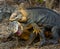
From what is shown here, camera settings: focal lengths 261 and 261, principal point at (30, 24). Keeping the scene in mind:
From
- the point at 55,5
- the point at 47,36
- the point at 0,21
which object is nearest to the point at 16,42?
the point at 47,36

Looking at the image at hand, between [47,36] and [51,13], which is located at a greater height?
[51,13]

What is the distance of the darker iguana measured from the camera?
3.83 meters

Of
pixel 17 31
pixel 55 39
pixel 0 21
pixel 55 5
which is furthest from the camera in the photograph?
pixel 55 5

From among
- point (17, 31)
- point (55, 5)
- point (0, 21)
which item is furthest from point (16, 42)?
point (55, 5)

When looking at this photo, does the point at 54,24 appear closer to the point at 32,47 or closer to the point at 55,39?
the point at 55,39

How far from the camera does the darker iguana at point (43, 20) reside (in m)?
3.83

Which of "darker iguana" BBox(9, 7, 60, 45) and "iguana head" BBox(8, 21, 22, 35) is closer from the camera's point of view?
"iguana head" BBox(8, 21, 22, 35)

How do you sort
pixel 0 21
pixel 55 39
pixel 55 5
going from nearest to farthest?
pixel 55 39 < pixel 0 21 < pixel 55 5

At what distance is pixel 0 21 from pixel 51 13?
127 cm

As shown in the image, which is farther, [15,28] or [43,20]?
[43,20]

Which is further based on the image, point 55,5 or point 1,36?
point 55,5

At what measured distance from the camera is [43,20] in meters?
3.97

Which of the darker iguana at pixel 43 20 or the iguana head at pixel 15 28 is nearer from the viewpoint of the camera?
the iguana head at pixel 15 28

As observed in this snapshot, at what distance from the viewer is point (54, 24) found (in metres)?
3.92
